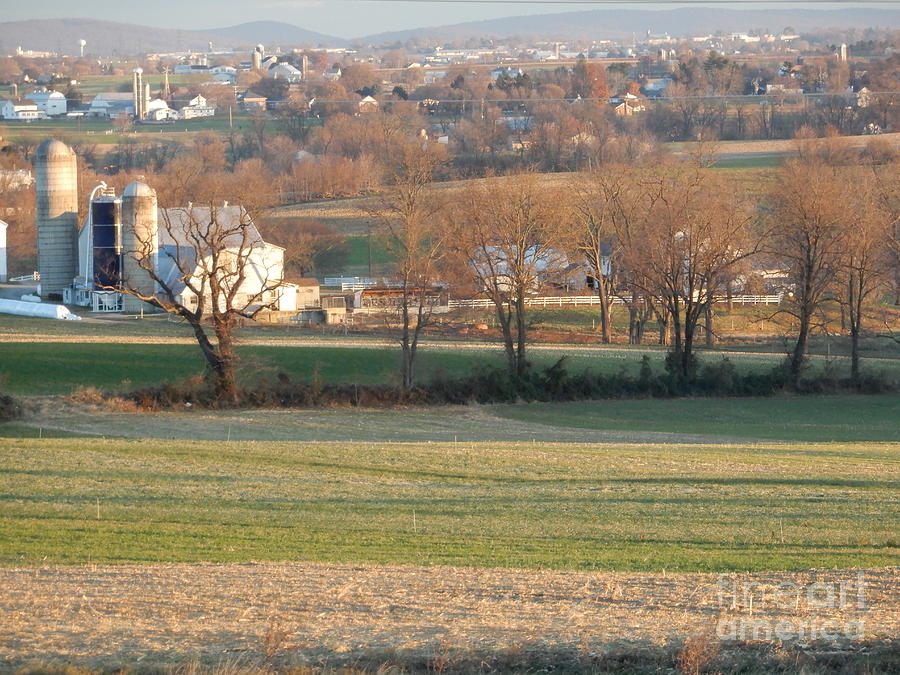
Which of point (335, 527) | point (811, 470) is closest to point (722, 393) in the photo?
point (811, 470)

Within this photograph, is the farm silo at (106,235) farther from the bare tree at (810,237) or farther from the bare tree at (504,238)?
the bare tree at (810,237)

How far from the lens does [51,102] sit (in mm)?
166125

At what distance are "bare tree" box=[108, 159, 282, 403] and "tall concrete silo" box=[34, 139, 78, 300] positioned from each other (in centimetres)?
553

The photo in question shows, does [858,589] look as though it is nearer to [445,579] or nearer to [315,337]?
[445,579]

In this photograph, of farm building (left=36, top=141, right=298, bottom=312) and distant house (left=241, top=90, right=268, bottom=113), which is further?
distant house (left=241, top=90, right=268, bottom=113)

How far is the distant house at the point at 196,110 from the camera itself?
170 m

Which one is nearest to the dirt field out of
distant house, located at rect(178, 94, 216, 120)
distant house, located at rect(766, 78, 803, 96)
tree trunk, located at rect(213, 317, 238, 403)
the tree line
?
tree trunk, located at rect(213, 317, 238, 403)

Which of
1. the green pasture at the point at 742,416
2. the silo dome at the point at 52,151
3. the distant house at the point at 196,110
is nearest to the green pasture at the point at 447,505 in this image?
the green pasture at the point at 742,416

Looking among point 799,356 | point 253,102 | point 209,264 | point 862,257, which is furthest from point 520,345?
point 253,102

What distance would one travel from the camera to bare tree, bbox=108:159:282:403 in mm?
32312

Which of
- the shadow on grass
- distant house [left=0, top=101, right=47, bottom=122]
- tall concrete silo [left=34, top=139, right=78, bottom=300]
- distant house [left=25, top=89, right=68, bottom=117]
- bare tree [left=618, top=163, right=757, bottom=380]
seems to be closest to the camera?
the shadow on grass

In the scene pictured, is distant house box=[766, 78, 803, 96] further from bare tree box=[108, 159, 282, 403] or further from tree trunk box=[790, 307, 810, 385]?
tree trunk box=[790, 307, 810, 385]

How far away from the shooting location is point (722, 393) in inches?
1544

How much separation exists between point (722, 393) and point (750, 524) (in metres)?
22.6
